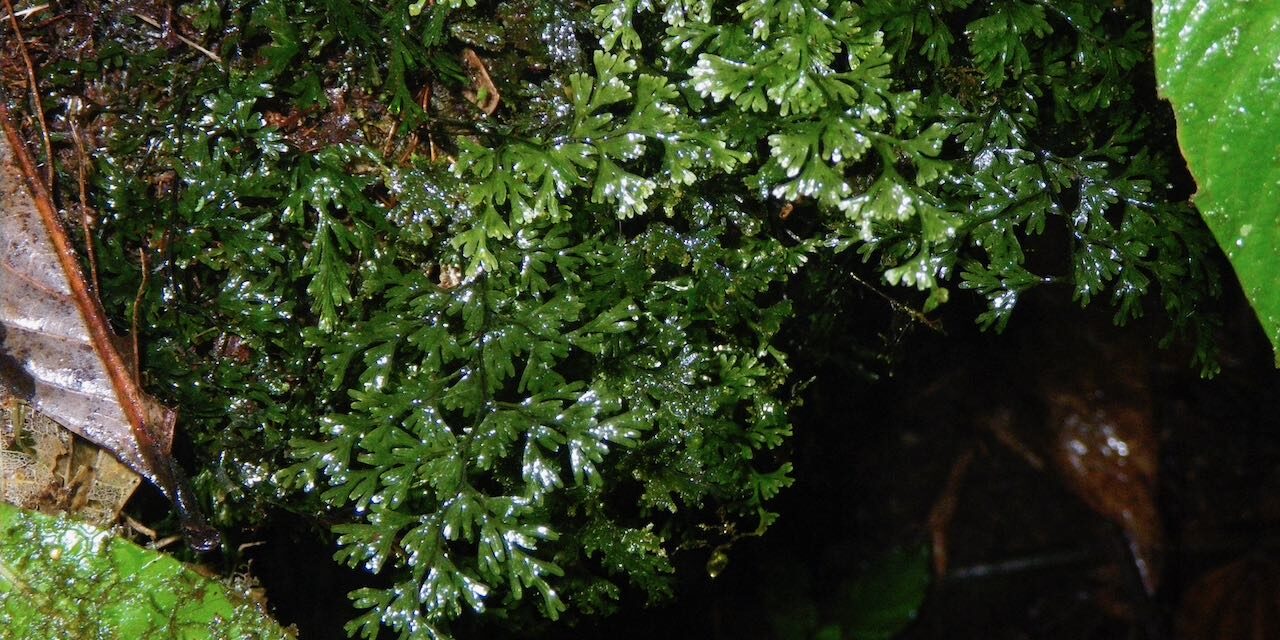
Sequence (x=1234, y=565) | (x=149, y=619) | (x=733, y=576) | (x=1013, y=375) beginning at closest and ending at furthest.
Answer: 1. (x=149, y=619)
2. (x=733, y=576)
3. (x=1234, y=565)
4. (x=1013, y=375)

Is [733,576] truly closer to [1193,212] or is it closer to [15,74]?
[1193,212]

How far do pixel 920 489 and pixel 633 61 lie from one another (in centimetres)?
314

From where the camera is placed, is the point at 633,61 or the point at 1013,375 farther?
the point at 1013,375

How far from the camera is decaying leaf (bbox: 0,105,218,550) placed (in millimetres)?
1591

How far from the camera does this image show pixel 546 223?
5.13ft

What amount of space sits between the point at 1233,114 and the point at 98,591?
212 cm

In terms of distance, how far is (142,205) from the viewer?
1608 millimetres

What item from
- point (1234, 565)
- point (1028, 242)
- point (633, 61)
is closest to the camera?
point (633, 61)

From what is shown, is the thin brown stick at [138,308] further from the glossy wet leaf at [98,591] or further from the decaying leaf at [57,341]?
the glossy wet leaf at [98,591]

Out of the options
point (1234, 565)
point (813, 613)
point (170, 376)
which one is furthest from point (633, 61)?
point (1234, 565)

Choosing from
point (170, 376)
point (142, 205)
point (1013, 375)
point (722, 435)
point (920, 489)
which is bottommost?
point (920, 489)

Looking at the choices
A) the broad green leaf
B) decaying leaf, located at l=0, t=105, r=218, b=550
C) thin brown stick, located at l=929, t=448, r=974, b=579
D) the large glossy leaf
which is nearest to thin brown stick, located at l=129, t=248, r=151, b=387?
decaying leaf, located at l=0, t=105, r=218, b=550

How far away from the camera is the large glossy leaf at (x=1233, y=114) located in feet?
4.31

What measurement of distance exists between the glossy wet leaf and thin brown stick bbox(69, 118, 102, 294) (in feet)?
1.54
